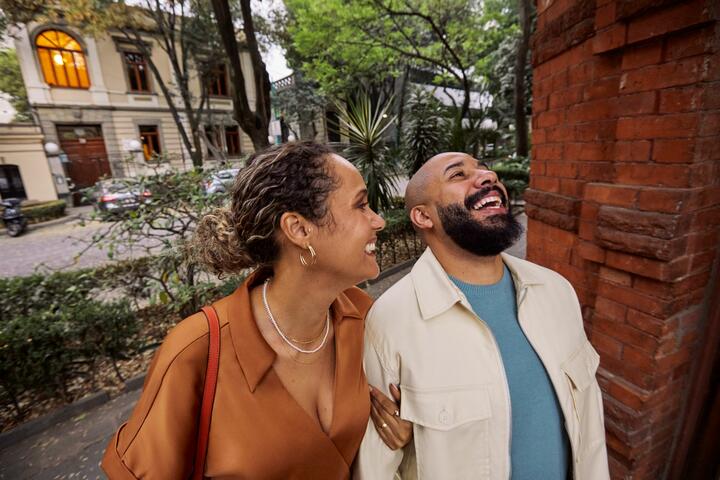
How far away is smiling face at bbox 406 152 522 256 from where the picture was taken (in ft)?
5.35

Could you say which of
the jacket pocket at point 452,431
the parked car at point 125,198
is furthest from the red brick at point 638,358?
the parked car at point 125,198

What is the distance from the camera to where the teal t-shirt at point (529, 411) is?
1.46 m

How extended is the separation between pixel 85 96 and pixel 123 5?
13603mm

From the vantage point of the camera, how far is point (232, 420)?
123 centimetres

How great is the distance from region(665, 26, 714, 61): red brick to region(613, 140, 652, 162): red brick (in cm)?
37

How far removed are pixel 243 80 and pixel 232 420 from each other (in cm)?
587

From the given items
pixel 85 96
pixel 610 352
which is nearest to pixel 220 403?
pixel 610 352

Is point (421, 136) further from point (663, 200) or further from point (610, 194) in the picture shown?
point (663, 200)

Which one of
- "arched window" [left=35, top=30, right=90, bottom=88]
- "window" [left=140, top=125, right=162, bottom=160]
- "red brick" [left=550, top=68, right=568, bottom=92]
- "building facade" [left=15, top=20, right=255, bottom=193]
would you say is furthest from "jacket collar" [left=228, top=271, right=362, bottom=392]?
"arched window" [left=35, top=30, right=90, bottom=88]

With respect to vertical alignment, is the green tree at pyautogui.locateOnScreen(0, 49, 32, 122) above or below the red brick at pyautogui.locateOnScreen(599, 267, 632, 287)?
above

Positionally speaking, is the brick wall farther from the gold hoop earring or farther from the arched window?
the arched window

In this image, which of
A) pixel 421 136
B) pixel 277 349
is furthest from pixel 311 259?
pixel 421 136

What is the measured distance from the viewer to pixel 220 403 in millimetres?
1236

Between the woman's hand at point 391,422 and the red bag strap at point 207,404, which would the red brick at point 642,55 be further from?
the red bag strap at point 207,404
